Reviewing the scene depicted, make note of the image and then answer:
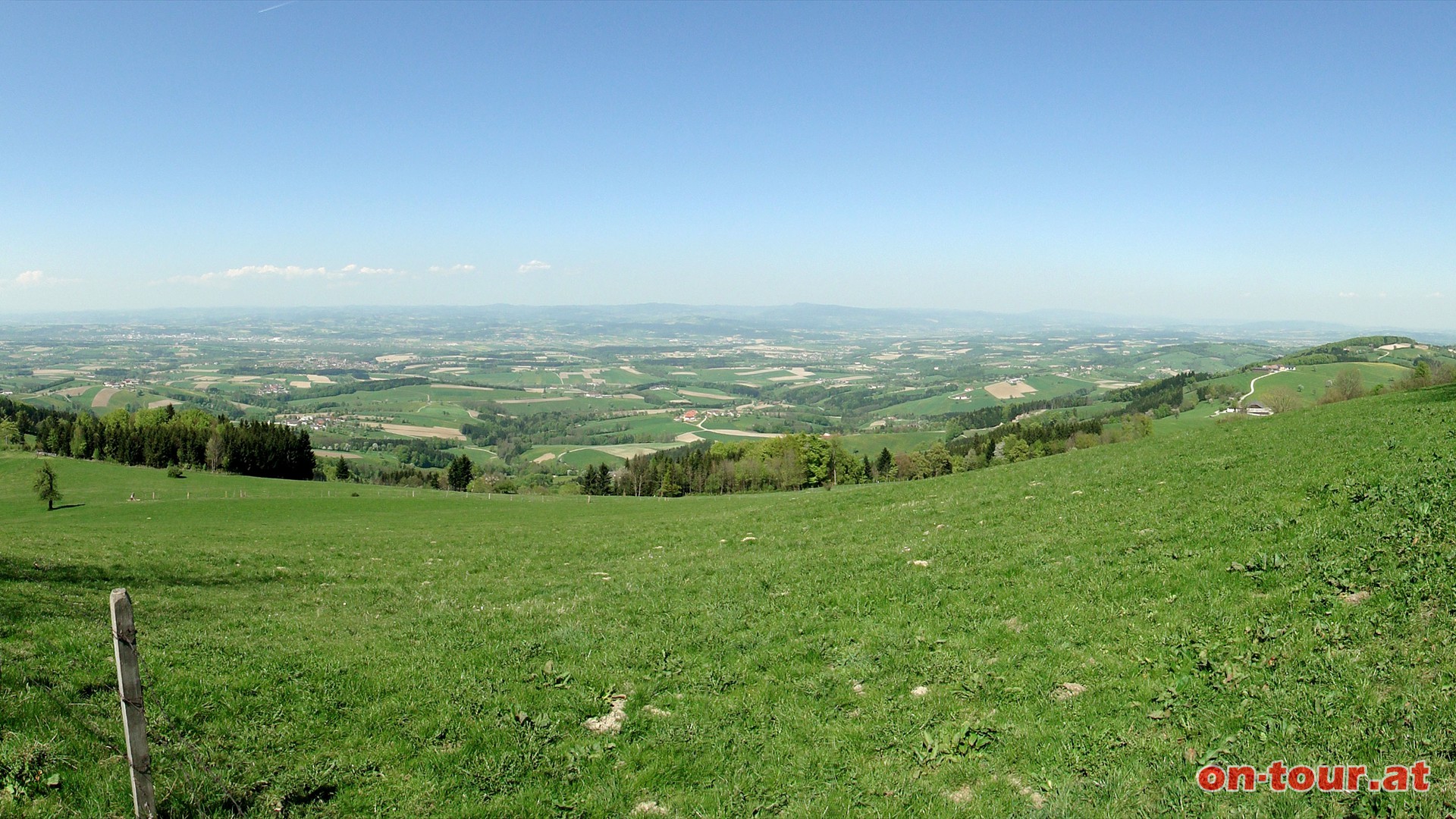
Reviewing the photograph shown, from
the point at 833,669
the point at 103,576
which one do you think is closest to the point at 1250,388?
the point at 833,669

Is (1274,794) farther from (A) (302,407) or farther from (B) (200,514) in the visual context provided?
(A) (302,407)

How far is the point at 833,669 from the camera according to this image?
10047mm

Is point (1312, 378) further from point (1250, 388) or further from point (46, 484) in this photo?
point (46, 484)

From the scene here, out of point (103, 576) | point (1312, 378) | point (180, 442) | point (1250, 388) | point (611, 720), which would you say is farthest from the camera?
point (1312, 378)

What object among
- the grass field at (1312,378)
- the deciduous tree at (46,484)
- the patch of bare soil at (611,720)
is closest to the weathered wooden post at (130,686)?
the patch of bare soil at (611,720)

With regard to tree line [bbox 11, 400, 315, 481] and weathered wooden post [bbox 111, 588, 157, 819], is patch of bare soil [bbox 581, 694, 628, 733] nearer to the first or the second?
weathered wooden post [bbox 111, 588, 157, 819]

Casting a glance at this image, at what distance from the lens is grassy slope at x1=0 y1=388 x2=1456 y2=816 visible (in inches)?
267

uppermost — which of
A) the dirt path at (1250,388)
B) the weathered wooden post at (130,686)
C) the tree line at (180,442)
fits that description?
the weathered wooden post at (130,686)

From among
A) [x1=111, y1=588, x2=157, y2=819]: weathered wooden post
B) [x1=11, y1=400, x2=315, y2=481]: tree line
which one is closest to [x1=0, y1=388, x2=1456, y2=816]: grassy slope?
[x1=111, y1=588, x2=157, y2=819]: weathered wooden post

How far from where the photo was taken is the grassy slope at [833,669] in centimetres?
677

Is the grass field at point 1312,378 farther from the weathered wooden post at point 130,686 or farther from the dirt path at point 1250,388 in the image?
the weathered wooden post at point 130,686

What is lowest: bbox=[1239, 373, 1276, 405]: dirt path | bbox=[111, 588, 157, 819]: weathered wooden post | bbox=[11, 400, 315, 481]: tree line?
bbox=[11, 400, 315, 481]: tree line

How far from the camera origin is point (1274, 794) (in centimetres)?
599

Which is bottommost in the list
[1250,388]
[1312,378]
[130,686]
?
[1250,388]
